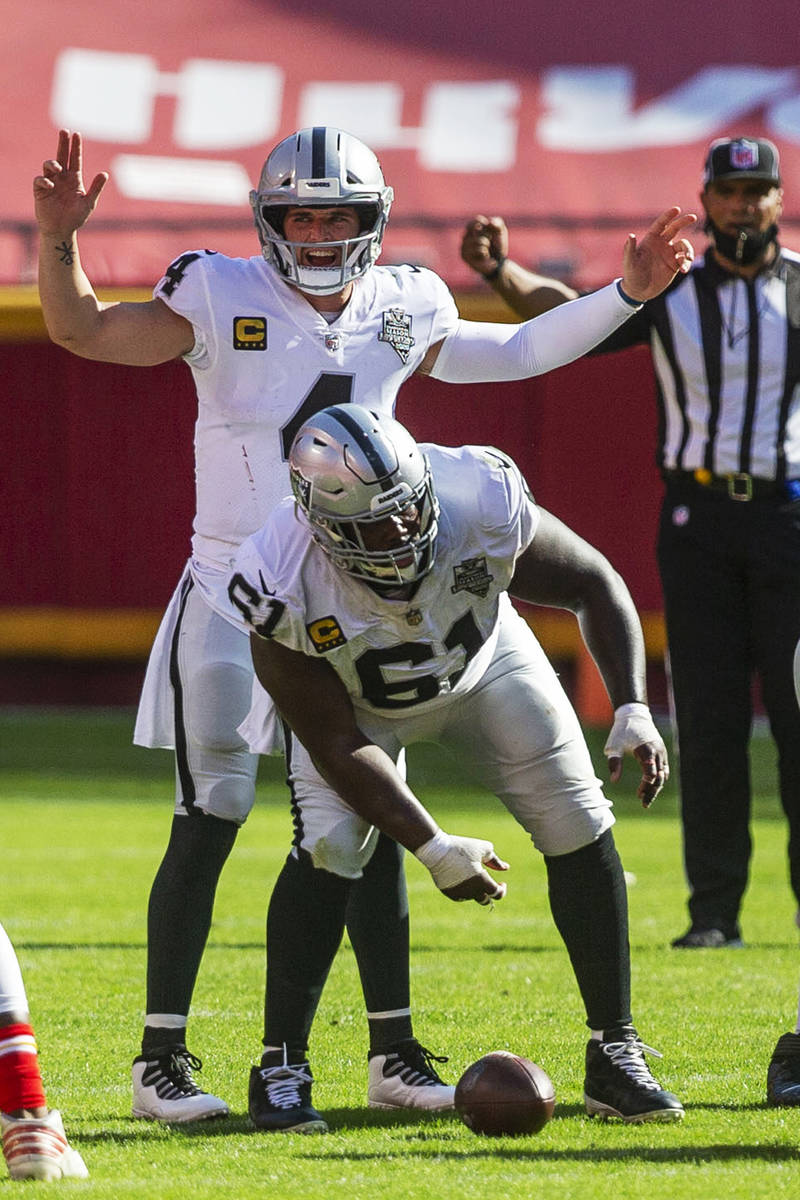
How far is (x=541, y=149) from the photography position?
14102 millimetres

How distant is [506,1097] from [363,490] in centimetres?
110

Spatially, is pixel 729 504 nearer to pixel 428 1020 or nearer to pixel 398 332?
pixel 428 1020

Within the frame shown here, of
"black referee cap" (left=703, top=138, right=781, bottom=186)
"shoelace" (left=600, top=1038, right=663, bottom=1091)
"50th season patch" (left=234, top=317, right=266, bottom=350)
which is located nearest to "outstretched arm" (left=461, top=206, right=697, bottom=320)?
"black referee cap" (left=703, top=138, right=781, bottom=186)

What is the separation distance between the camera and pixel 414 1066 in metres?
3.77

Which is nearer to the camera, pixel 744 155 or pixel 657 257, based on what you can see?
pixel 657 257

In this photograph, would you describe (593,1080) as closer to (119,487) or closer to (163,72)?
(119,487)

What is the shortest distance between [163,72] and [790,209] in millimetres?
4786

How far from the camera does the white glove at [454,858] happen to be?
128 inches

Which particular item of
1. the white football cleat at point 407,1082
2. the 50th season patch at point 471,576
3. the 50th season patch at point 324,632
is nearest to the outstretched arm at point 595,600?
the 50th season patch at point 471,576

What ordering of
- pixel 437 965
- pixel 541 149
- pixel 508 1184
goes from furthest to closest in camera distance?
pixel 541 149 → pixel 437 965 → pixel 508 1184

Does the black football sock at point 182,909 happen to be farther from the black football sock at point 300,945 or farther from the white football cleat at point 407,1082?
the white football cleat at point 407,1082

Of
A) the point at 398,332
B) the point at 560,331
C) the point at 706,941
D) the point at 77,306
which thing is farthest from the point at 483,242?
the point at 706,941

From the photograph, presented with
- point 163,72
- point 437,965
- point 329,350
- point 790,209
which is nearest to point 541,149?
point 790,209

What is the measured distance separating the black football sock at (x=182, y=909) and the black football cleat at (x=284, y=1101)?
0.27 meters
